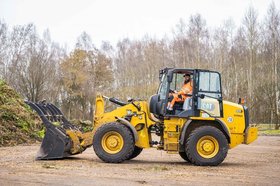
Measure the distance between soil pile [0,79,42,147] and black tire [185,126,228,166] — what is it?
8735mm

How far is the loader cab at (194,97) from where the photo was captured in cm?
1197

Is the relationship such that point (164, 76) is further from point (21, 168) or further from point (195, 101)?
point (21, 168)

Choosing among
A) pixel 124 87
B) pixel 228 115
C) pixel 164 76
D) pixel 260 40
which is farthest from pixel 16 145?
pixel 124 87

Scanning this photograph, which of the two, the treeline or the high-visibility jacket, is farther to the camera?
the treeline

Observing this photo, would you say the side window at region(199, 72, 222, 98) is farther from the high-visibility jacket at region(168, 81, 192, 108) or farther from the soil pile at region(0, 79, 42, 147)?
the soil pile at region(0, 79, 42, 147)

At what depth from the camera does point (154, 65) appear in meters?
57.2

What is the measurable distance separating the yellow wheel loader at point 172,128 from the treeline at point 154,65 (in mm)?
29896

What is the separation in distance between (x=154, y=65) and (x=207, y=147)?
4571 cm

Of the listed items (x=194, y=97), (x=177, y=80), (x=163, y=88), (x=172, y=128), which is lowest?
(x=172, y=128)

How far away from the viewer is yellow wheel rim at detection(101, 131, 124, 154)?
1194 centimetres

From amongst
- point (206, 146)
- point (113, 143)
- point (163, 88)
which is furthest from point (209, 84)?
point (113, 143)

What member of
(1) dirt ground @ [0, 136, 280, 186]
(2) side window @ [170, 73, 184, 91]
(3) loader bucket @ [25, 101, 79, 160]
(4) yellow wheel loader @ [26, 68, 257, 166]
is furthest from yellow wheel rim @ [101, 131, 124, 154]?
(2) side window @ [170, 73, 184, 91]

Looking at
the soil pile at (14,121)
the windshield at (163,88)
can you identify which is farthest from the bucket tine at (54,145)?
the soil pile at (14,121)

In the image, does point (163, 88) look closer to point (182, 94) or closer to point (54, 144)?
point (182, 94)
